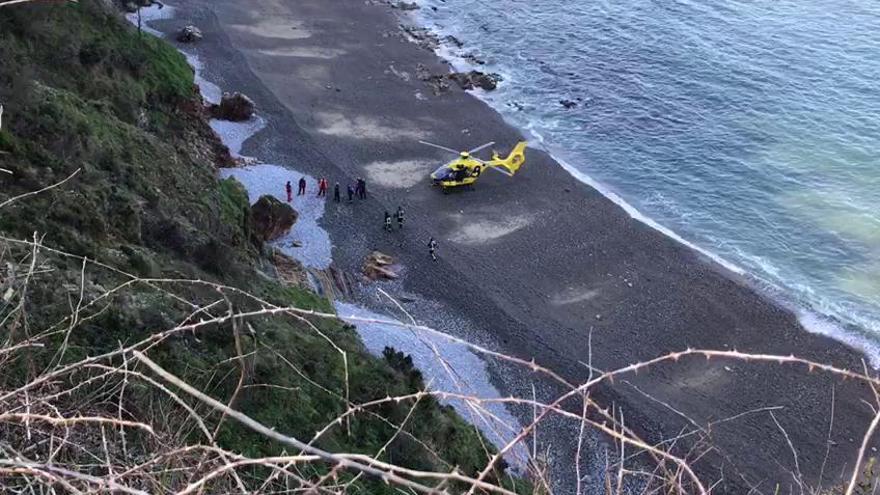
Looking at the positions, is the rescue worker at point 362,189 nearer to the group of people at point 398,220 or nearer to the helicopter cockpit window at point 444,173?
the group of people at point 398,220

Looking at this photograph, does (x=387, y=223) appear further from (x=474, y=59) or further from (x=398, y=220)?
(x=474, y=59)

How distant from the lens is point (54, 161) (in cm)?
1703

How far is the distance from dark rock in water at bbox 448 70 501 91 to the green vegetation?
17900mm

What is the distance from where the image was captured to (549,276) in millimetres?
29266

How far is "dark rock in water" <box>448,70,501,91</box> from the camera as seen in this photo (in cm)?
4441

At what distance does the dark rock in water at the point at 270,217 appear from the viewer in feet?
90.0

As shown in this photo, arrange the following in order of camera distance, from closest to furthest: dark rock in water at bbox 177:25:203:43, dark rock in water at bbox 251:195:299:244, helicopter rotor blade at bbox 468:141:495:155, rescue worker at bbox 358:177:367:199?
dark rock in water at bbox 251:195:299:244, rescue worker at bbox 358:177:367:199, helicopter rotor blade at bbox 468:141:495:155, dark rock in water at bbox 177:25:203:43

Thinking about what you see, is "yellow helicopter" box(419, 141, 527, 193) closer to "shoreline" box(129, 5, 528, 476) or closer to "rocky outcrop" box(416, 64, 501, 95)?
"shoreline" box(129, 5, 528, 476)

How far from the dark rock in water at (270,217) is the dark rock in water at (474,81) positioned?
19055 millimetres

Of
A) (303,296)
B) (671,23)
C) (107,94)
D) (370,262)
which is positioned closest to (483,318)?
(370,262)

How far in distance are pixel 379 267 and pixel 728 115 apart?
24.1 m

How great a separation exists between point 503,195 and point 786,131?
16.8 metres

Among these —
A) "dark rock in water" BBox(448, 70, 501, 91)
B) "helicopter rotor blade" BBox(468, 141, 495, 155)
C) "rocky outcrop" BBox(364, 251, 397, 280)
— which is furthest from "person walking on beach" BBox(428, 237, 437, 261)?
"dark rock in water" BBox(448, 70, 501, 91)

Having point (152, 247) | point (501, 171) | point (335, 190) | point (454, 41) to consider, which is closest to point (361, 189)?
point (335, 190)
